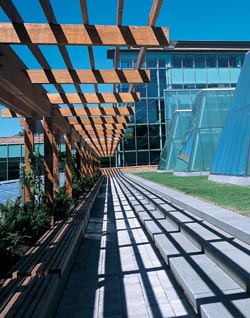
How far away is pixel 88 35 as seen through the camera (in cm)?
430

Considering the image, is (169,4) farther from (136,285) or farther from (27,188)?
(27,188)

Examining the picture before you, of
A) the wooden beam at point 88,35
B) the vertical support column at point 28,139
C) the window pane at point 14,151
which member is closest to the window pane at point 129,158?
the window pane at point 14,151

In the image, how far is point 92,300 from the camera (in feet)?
13.0

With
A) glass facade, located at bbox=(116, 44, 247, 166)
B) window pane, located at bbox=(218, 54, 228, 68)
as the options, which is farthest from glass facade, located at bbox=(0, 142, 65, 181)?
window pane, located at bbox=(218, 54, 228, 68)

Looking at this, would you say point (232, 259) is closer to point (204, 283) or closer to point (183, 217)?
point (204, 283)

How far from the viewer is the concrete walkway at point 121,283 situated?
3.65 meters

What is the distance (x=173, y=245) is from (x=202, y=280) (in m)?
1.64

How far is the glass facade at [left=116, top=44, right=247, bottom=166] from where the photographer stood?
151 ft

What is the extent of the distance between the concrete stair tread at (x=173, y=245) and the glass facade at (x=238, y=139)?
8.21 metres

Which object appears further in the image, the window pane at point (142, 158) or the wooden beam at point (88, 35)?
the window pane at point (142, 158)

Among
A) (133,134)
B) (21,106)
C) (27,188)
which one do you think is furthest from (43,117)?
(133,134)

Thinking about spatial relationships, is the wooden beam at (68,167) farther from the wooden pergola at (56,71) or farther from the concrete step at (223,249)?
the concrete step at (223,249)

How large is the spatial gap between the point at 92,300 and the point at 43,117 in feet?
16.6

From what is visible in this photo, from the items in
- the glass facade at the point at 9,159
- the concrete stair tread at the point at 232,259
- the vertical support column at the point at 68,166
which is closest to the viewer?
the concrete stair tread at the point at 232,259
